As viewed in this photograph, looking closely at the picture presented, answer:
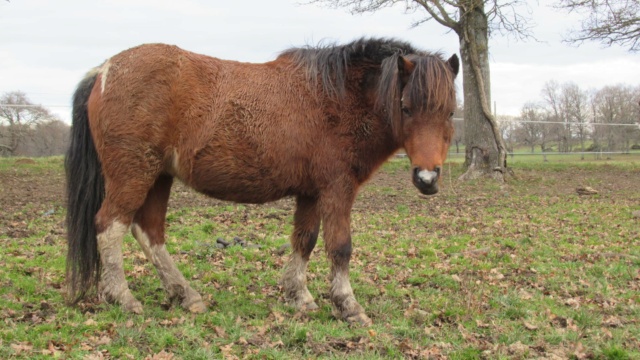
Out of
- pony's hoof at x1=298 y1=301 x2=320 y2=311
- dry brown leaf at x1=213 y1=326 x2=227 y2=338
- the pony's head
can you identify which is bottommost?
pony's hoof at x1=298 y1=301 x2=320 y2=311

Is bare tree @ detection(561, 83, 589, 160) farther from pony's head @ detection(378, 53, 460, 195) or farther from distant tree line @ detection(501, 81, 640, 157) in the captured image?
pony's head @ detection(378, 53, 460, 195)

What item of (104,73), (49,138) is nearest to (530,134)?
(49,138)

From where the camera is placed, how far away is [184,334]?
4.08 metres

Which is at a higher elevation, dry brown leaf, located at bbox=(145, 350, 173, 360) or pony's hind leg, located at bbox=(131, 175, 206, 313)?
pony's hind leg, located at bbox=(131, 175, 206, 313)

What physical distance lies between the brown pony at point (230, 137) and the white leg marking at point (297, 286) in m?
0.43

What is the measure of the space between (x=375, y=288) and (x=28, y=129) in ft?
58.7

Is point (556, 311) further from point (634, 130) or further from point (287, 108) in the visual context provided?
point (634, 130)

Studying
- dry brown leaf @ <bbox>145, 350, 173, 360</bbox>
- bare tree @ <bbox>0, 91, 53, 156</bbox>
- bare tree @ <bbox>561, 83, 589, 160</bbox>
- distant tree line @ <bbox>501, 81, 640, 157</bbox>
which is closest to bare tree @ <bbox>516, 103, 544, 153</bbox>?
distant tree line @ <bbox>501, 81, 640, 157</bbox>

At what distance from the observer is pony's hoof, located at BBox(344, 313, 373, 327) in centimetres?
463

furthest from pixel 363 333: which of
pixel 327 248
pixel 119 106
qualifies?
pixel 119 106

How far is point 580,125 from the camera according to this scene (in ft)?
108

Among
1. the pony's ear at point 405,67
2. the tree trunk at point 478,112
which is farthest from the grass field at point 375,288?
the tree trunk at point 478,112

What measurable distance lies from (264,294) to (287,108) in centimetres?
196

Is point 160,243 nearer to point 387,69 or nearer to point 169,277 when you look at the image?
point 169,277
